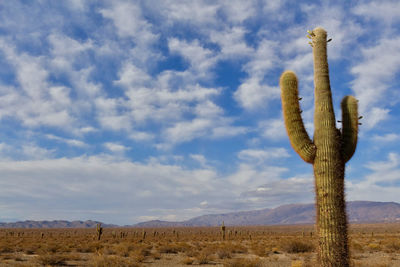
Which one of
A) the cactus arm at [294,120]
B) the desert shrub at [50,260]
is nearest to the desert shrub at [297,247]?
the desert shrub at [50,260]

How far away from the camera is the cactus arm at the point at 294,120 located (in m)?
7.88

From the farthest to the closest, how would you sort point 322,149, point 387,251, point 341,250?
point 387,251
point 322,149
point 341,250

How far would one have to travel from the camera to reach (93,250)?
85.5ft

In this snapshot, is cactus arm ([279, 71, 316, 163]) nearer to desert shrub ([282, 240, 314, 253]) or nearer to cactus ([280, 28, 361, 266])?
cactus ([280, 28, 361, 266])

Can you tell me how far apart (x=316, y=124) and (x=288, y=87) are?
50.0 inches

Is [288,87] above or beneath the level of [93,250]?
above

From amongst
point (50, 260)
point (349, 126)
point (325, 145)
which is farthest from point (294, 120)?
point (50, 260)

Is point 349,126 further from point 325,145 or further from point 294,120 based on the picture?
point 294,120

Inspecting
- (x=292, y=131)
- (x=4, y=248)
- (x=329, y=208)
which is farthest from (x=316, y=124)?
(x=4, y=248)

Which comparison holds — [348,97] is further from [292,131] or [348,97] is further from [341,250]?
[341,250]

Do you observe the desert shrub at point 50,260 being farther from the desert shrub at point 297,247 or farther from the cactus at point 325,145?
the desert shrub at point 297,247

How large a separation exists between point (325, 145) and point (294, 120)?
997mm

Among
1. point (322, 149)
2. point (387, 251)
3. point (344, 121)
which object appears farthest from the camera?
point (387, 251)

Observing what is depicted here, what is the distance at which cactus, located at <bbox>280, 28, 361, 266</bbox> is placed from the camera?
23.5 feet
